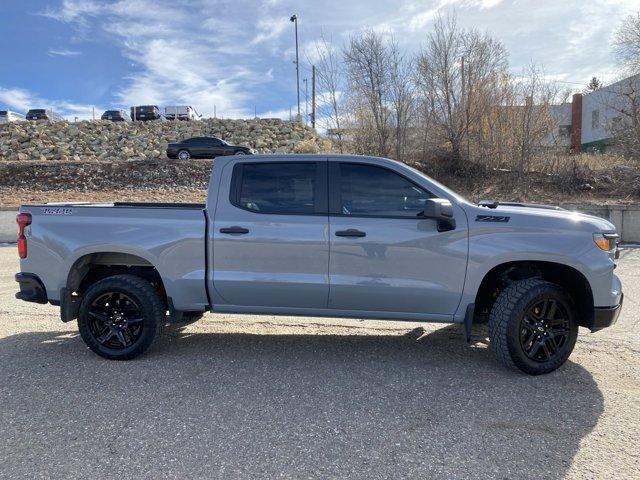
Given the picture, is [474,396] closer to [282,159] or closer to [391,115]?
[282,159]

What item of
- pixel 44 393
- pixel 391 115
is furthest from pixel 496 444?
pixel 391 115

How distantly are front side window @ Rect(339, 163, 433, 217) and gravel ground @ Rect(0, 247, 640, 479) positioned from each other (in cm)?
146

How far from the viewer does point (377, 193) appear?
14.6 ft

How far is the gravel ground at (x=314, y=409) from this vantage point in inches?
118

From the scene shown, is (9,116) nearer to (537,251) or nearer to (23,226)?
(23,226)

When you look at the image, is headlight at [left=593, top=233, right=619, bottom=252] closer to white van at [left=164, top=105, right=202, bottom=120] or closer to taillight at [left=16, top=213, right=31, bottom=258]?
taillight at [left=16, top=213, right=31, bottom=258]

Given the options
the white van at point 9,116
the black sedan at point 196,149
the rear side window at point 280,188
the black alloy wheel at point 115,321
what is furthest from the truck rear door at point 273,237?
the white van at point 9,116

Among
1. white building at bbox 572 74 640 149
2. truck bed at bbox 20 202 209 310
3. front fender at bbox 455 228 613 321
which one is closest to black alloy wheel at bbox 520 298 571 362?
front fender at bbox 455 228 613 321

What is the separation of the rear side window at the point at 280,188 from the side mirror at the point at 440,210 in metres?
0.95

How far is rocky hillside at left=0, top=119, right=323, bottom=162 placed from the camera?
28.7m

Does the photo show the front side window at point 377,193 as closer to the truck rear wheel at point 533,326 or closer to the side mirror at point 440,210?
the side mirror at point 440,210

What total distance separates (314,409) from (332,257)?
4.33 feet

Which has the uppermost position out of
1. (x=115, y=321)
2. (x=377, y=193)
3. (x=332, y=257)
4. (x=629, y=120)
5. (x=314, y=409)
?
(x=629, y=120)

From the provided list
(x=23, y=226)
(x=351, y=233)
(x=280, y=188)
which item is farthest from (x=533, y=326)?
(x=23, y=226)
